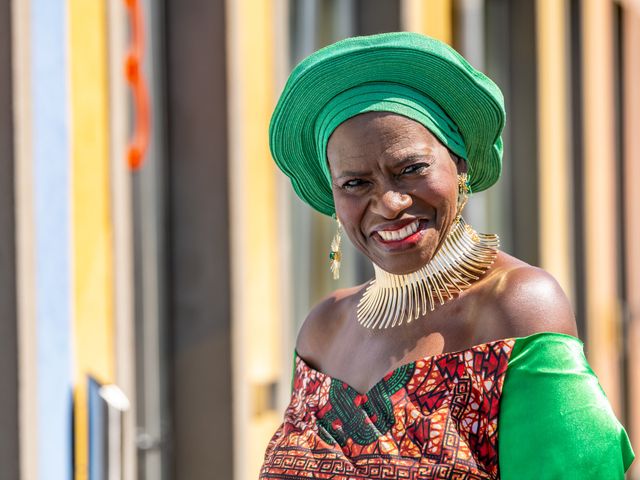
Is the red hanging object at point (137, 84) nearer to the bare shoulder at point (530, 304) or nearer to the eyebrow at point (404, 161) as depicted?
the eyebrow at point (404, 161)

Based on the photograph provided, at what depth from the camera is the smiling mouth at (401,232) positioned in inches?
87.0

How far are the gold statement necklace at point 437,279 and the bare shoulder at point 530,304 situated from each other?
0.11 metres

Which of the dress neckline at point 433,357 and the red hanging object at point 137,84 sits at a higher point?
the red hanging object at point 137,84

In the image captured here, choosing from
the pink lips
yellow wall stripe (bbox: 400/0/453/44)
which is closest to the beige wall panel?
the pink lips

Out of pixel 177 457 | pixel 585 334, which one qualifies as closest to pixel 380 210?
pixel 177 457

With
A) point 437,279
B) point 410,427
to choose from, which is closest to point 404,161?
point 437,279

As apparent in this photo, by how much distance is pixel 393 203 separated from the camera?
217cm

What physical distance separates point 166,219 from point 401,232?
10.1ft

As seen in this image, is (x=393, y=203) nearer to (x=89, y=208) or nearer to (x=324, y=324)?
(x=324, y=324)

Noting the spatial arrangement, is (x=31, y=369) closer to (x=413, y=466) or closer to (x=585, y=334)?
(x=413, y=466)

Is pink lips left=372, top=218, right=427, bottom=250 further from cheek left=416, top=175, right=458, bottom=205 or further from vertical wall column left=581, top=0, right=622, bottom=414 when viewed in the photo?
vertical wall column left=581, top=0, right=622, bottom=414

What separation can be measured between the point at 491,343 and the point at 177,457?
11.1 ft

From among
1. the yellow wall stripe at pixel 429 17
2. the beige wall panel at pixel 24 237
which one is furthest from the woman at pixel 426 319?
the yellow wall stripe at pixel 429 17

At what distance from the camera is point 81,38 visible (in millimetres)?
4055
